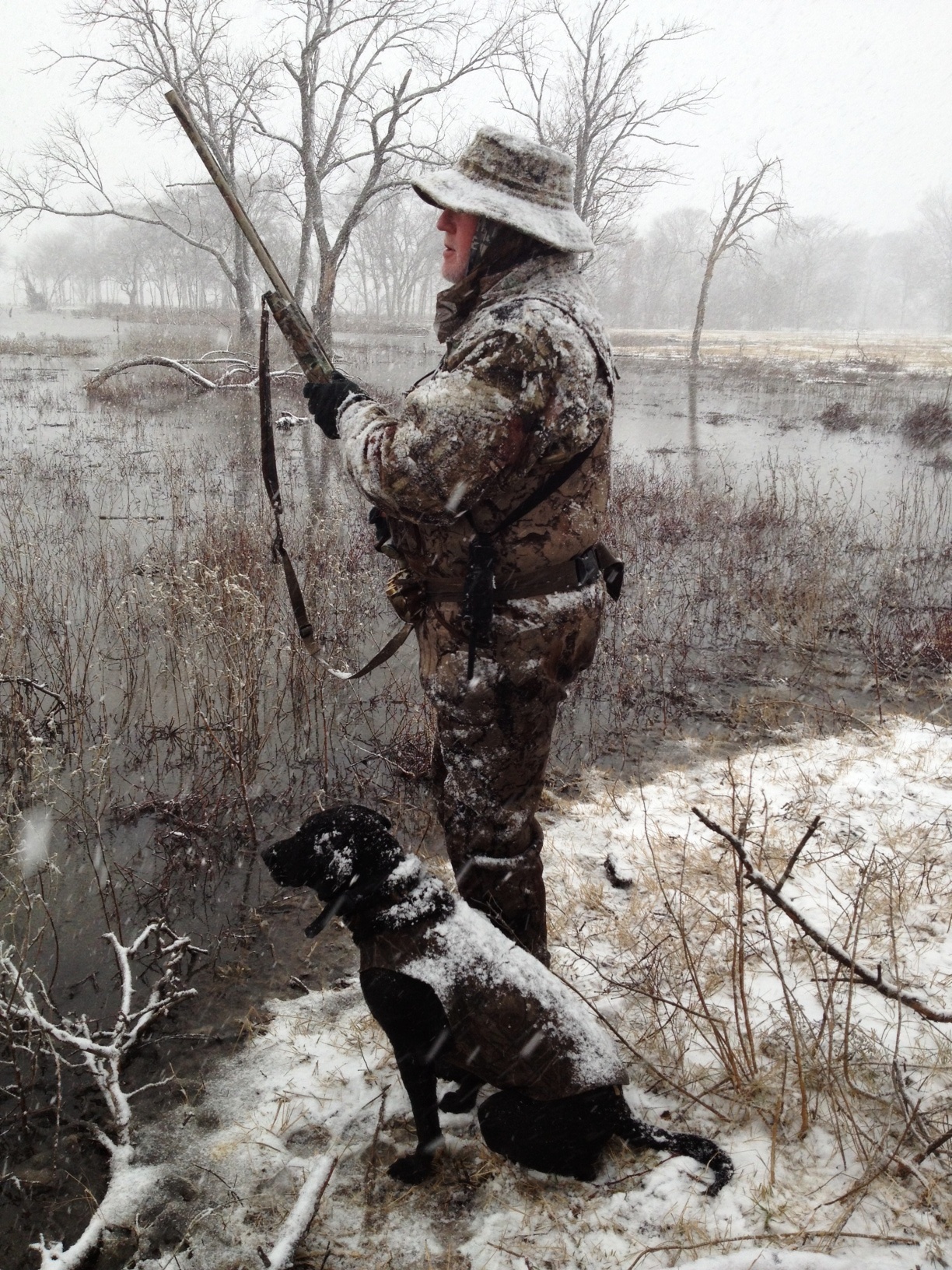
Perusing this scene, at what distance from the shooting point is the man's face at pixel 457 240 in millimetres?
1882

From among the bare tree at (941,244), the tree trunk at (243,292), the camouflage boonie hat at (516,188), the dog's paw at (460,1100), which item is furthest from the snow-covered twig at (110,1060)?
the bare tree at (941,244)

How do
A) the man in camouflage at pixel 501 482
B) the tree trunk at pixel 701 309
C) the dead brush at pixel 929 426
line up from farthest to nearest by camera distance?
1. the tree trunk at pixel 701 309
2. the dead brush at pixel 929 426
3. the man in camouflage at pixel 501 482

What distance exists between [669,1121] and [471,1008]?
2.41 feet

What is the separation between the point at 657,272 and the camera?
260ft

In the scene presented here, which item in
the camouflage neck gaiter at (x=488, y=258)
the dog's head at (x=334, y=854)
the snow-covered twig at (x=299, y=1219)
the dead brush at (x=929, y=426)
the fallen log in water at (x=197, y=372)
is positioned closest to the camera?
the snow-covered twig at (x=299, y=1219)

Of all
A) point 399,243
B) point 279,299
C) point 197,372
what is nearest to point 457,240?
point 279,299

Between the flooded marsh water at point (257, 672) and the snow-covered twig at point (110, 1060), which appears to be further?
the flooded marsh water at point (257, 672)

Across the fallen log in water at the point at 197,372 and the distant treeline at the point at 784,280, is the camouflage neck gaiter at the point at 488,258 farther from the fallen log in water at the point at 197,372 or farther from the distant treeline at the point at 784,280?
the distant treeline at the point at 784,280

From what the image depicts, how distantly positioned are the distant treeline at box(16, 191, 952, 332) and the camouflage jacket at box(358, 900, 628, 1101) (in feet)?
198

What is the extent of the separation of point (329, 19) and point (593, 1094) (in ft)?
77.6

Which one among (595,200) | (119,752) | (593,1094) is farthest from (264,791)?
(595,200)

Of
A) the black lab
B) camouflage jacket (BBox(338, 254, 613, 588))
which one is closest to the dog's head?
the black lab

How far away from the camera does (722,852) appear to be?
3090mm

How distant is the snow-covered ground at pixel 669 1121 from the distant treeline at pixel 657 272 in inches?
2359
